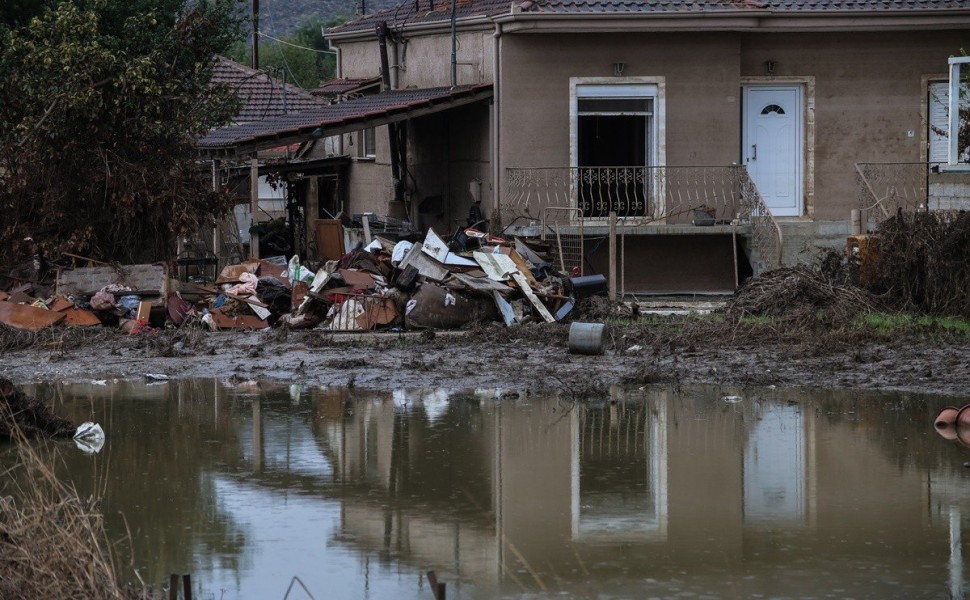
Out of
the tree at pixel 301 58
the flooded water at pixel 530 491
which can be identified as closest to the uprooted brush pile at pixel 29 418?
the flooded water at pixel 530 491

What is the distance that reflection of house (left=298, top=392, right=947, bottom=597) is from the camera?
25.0ft

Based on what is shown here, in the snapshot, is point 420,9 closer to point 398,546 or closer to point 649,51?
point 649,51

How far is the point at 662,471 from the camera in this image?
9.80 m

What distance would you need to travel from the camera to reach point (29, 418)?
34.2ft

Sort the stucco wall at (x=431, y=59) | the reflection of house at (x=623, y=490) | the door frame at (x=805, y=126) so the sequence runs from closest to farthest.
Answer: the reflection of house at (x=623, y=490)
the door frame at (x=805, y=126)
the stucco wall at (x=431, y=59)

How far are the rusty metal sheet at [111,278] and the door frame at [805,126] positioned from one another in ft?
30.8

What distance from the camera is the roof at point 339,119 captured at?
19.2m

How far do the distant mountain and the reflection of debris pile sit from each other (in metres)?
53.4

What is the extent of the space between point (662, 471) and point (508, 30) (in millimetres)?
11910

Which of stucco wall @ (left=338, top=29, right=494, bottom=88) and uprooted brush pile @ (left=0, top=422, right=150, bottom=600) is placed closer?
uprooted brush pile @ (left=0, top=422, right=150, bottom=600)

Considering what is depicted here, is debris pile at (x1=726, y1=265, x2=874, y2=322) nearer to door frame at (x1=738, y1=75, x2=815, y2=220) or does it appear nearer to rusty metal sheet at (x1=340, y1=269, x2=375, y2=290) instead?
rusty metal sheet at (x1=340, y1=269, x2=375, y2=290)

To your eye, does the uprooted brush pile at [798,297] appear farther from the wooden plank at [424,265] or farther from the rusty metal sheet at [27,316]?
the rusty metal sheet at [27,316]

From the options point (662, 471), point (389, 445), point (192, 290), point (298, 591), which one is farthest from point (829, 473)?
point (192, 290)

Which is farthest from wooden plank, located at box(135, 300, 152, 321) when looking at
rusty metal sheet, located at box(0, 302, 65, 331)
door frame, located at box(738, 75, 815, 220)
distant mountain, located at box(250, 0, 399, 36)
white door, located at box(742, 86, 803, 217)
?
distant mountain, located at box(250, 0, 399, 36)
